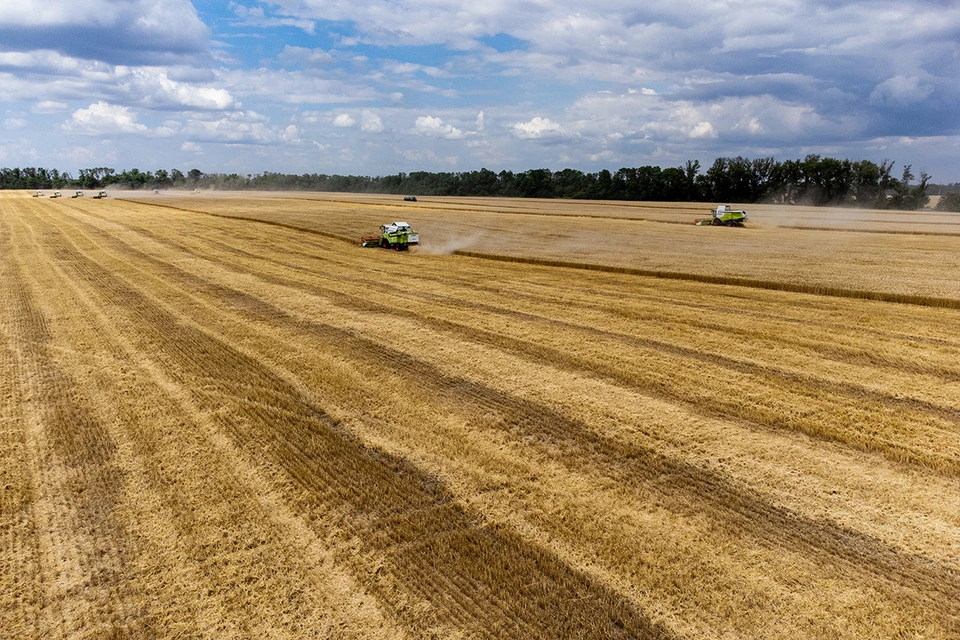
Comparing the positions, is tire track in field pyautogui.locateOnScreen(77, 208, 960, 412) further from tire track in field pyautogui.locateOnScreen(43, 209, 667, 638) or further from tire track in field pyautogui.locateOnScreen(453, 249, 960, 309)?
tire track in field pyautogui.locateOnScreen(453, 249, 960, 309)

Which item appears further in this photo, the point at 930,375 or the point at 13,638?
the point at 930,375

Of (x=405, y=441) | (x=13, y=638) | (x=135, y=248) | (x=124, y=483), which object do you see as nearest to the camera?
(x=13, y=638)

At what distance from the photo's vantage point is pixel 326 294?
56.5ft

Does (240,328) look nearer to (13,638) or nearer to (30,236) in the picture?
(13,638)

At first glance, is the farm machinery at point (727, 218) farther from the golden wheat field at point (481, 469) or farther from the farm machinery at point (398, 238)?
the golden wheat field at point (481, 469)

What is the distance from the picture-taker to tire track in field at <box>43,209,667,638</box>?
4.59 m

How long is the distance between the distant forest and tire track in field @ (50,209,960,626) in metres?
92.2

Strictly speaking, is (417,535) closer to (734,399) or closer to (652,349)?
(734,399)

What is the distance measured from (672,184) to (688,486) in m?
98.0

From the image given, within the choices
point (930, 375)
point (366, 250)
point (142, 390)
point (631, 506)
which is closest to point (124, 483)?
point (142, 390)

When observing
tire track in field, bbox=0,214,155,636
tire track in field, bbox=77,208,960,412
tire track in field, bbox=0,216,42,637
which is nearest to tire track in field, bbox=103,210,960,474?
tire track in field, bbox=77,208,960,412

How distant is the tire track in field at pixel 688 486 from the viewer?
501 cm

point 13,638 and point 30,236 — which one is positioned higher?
point 30,236

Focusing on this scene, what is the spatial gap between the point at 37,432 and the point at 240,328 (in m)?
5.47
